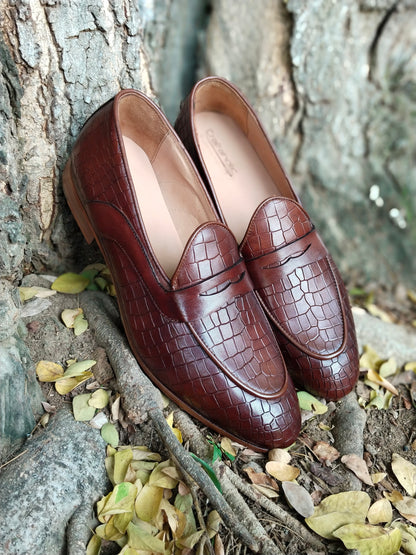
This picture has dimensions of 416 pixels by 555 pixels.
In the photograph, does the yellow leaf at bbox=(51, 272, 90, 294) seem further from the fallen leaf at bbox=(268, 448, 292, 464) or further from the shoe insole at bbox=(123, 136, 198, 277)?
the fallen leaf at bbox=(268, 448, 292, 464)

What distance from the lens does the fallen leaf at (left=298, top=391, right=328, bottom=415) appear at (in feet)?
5.25

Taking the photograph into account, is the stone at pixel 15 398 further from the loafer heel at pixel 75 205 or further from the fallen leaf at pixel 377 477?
the fallen leaf at pixel 377 477

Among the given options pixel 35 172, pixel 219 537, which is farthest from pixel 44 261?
pixel 219 537

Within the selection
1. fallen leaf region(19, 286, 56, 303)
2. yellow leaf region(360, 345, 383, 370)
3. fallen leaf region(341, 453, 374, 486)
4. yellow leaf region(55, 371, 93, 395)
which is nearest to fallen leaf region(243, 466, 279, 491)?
fallen leaf region(341, 453, 374, 486)

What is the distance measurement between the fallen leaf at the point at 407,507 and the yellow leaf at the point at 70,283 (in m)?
1.15

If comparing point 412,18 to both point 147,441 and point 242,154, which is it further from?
point 147,441

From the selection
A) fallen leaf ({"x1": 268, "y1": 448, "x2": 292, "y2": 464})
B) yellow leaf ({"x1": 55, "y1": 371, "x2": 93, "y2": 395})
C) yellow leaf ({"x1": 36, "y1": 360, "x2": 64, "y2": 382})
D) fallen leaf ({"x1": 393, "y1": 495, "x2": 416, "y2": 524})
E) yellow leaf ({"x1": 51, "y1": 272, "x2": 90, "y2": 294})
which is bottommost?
fallen leaf ({"x1": 393, "y1": 495, "x2": 416, "y2": 524})

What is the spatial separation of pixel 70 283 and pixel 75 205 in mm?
266

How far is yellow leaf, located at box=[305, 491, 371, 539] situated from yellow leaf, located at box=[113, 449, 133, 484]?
1.52 feet

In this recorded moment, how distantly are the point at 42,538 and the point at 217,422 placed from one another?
0.51 m

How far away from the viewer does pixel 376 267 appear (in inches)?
117

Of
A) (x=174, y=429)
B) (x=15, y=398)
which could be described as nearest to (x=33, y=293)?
(x=15, y=398)

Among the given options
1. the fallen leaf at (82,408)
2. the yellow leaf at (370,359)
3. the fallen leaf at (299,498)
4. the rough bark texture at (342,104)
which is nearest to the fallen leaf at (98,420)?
the fallen leaf at (82,408)

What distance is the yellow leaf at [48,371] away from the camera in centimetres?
150
